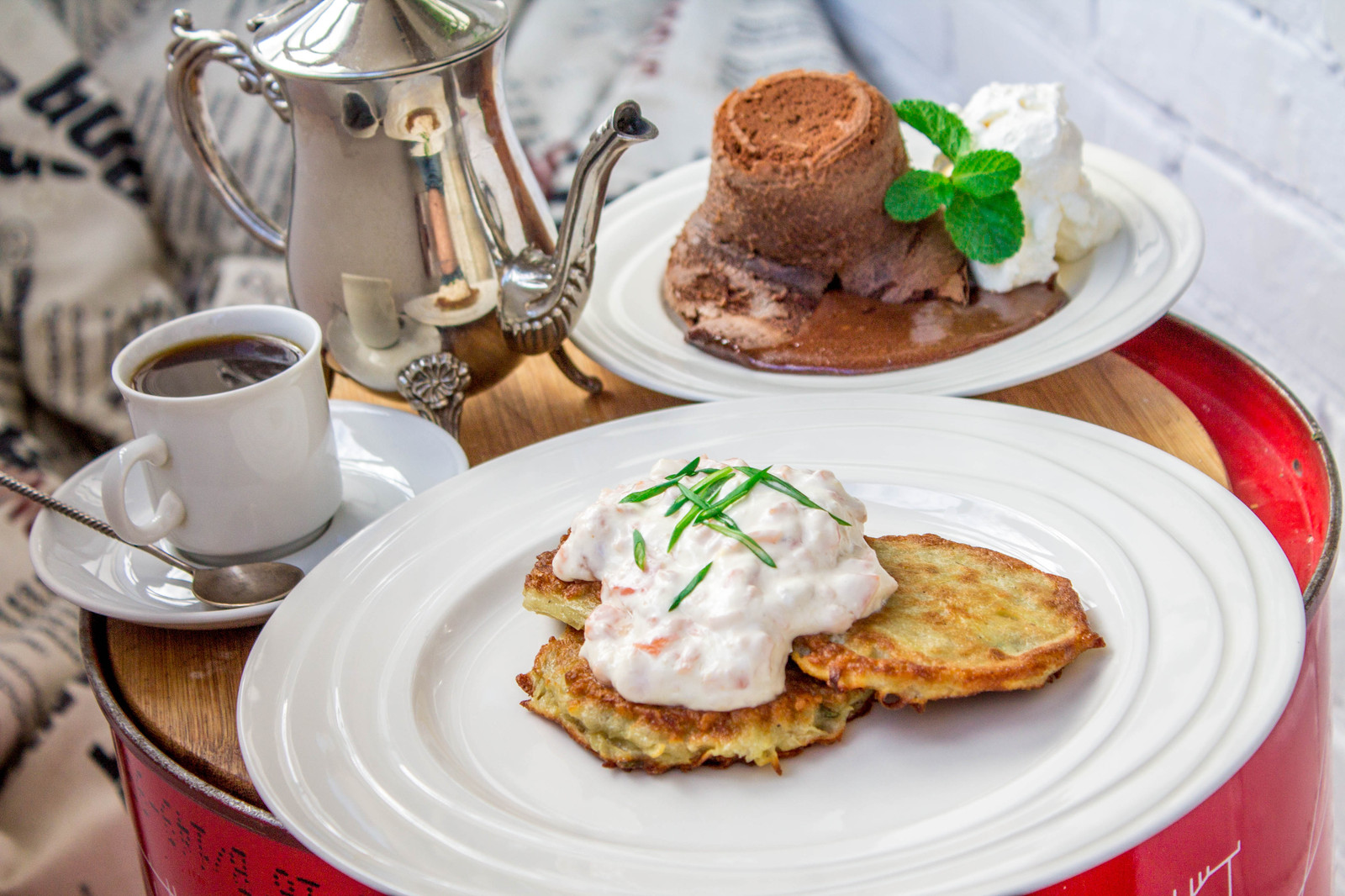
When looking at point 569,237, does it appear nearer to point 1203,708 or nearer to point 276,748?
point 276,748

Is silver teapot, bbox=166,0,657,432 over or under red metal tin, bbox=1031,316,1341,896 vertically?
over

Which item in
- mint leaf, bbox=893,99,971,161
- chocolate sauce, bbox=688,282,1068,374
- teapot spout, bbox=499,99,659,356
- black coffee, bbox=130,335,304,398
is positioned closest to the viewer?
black coffee, bbox=130,335,304,398

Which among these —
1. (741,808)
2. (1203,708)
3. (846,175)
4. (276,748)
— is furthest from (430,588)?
(846,175)

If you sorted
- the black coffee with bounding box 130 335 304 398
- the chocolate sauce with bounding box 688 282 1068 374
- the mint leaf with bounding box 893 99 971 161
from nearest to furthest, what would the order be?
1. the black coffee with bounding box 130 335 304 398
2. the chocolate sauce with bounding box 688 282 1068 374
3. the mint leaf with bounding box 893 99 971 161

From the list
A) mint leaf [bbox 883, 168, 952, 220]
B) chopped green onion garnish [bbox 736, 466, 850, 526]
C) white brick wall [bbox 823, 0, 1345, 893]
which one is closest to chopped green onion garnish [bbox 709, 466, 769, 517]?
chopped green onion garnish [bbox 736, 466, 850, 526]

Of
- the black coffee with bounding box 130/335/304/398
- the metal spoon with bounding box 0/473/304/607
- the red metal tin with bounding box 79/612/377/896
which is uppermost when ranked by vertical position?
the black coffee with bounding box 130/335/304/398

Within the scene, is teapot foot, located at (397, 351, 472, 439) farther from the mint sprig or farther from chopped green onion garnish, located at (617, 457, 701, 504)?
the mint sprig
